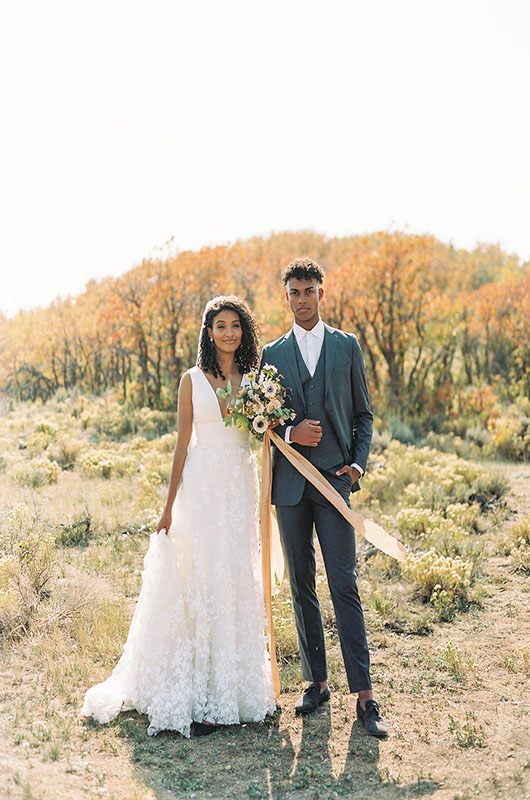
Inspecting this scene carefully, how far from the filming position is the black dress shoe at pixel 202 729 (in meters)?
3.79

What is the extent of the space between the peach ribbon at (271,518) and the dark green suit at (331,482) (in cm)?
6

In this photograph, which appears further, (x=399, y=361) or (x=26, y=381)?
(x=26, y=381)

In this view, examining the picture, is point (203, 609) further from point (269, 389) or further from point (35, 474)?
point (35, 474)

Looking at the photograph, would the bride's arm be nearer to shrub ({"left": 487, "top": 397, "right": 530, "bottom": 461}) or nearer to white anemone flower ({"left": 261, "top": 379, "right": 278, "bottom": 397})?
white anemone flower ({"left": 261, "top": 379, "right": 278, "bottom": 397})

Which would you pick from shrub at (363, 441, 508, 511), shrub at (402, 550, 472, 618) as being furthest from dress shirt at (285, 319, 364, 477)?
shrub at (363, 441, 508, 511)

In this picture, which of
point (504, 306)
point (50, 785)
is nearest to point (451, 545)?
point (50, 785)

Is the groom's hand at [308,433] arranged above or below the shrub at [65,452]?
above

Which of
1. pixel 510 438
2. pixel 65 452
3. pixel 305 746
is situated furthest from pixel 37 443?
pixel 305 746

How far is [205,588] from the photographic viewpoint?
3.93m

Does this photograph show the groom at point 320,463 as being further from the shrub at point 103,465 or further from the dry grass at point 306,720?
the shrub at point 103,465

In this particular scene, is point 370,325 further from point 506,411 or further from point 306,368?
point 306,368

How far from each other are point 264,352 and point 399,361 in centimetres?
1255

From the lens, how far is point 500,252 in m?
36.2

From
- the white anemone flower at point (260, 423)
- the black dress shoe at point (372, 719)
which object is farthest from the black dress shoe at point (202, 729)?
the white anemone flower at point (260, 423)
